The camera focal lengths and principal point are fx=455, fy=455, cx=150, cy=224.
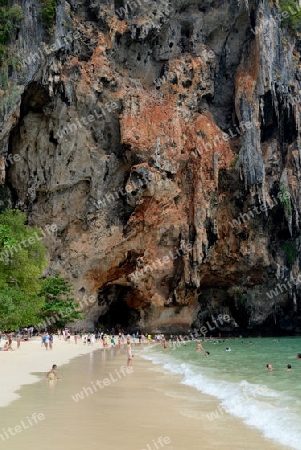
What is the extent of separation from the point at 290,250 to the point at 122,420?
1446 inches

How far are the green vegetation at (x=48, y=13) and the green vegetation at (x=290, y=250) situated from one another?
2712 cm

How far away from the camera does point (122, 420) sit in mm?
8086

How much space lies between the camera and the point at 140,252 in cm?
3644

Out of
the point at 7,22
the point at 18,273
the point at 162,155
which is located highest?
the point at 7,22

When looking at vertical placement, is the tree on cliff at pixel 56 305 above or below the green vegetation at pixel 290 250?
below

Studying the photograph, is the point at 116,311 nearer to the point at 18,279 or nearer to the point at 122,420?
the point at 18,279

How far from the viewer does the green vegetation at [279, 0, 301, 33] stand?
4172 centimetres

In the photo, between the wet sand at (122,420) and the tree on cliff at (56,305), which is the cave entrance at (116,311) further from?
the wet sand at (122,420)

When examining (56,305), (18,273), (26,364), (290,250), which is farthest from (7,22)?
(290,250)

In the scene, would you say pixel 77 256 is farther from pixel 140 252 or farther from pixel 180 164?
pixel 180 164

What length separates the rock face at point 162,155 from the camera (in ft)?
111

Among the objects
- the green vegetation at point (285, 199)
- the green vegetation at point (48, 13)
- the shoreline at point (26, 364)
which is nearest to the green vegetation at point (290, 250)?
the green vegetation at point (285, 199)

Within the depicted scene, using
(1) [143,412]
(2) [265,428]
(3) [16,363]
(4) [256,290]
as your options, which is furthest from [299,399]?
(4) [256,290]

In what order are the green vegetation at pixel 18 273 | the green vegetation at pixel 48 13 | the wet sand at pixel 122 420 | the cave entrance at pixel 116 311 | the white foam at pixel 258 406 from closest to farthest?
the wet sand at pixel 122 420 < the white foam at pixel 258 406 < the green vegetation at pixel 18 273 < the green vegetation at pixel 48 13 < the cave entrance at pixel 116 311
